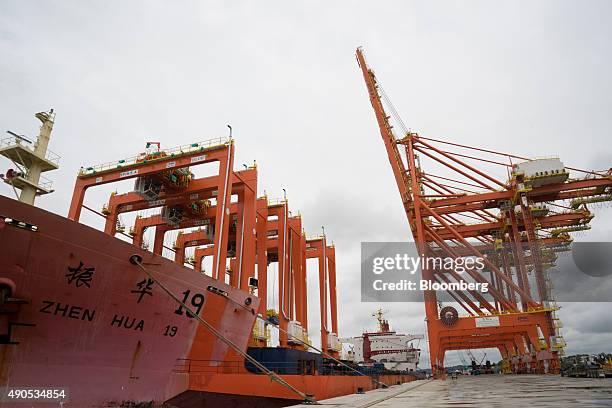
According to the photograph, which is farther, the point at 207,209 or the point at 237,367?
the point at 207,209

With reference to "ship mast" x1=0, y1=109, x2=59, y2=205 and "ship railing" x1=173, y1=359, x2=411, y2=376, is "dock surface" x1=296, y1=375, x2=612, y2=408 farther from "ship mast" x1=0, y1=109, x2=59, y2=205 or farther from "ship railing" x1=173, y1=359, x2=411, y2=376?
"ship mast" x1=0, y1=109, x2=59, y2=205

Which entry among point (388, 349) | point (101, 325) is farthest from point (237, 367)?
point (388, 349)

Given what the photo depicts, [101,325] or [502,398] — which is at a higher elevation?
[101,325]

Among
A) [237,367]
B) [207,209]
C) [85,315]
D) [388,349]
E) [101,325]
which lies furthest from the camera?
[388,349]

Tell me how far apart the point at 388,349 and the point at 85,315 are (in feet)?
214

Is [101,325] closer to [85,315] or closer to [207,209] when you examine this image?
[85,315]

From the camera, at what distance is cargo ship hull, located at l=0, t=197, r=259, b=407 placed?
31.3 feet

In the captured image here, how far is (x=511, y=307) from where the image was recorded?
33.0 meters

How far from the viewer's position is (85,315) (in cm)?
1079

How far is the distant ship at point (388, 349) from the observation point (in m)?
68.0

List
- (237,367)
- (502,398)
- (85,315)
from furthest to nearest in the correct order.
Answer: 1. (237,367)
2. (502,398)
3. (85,315)

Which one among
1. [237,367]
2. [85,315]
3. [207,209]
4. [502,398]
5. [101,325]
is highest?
[207,209]

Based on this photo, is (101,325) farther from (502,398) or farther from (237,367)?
(502,398)

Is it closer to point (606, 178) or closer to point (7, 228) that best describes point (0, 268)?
point (7, 228)
